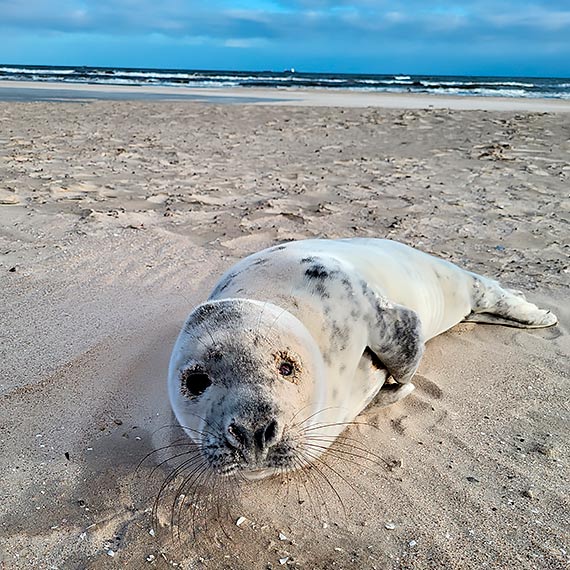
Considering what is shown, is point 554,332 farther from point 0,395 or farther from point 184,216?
point 184,216

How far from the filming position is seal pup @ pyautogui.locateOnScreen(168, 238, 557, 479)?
1.90 metres

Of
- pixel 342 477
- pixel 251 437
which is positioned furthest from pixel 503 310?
pixel 251 437

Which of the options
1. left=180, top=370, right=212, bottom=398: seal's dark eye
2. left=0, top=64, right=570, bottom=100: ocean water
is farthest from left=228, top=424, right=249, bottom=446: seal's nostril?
left=0, top=64, right=570, bottom=100: ocean water

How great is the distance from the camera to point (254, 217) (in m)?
5.30

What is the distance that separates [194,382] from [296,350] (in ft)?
1.15

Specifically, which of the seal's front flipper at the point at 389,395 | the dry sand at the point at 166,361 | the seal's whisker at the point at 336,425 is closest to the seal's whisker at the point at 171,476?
the dry sand at the point at 166,361

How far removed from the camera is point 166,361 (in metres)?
2.95

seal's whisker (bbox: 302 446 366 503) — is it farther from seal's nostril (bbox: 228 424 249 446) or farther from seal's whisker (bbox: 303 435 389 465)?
seal's nostril (bbox: 228 424 249 446)

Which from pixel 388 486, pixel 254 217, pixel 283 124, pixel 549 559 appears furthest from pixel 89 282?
pixel 283 124

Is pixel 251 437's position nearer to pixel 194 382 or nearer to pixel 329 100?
pixel 194 382

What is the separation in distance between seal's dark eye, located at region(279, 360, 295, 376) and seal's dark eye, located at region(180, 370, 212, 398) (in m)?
0.23

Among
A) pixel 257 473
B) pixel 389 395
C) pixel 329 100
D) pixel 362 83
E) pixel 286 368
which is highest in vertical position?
pixel 286 368

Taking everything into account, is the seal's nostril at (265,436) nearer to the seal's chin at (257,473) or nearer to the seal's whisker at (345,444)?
the seal's chin at (257,473)

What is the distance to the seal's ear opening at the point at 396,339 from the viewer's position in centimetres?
251
